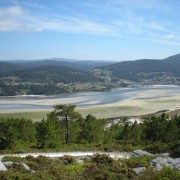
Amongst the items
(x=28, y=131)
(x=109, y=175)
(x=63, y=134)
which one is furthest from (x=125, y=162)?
(x=28, y=131)

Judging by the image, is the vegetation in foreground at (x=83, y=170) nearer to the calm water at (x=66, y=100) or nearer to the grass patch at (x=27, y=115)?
the grass patch at (x=27, y=115)

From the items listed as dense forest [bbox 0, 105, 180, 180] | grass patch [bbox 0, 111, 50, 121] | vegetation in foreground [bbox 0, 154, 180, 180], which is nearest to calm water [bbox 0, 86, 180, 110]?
grass patch [bbox 0, 111, 50, 121]

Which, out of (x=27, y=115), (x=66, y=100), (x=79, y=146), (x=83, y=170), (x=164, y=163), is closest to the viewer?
(x=83, y=170)

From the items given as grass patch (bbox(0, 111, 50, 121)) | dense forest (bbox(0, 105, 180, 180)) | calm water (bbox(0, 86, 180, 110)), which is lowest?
calm water (bbox(0, 86, 180, 110))

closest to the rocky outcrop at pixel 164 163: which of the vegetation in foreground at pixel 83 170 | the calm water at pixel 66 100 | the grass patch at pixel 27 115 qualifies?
the vegetation in foreground at pixel 83 170

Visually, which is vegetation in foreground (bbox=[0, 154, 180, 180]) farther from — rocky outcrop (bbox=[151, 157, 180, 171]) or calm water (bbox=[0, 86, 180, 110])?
calm water (bbox=[0, 86, 180, 110])

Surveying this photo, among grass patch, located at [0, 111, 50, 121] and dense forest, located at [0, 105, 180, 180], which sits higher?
dense forest, located at [0, 105, 180, 180]

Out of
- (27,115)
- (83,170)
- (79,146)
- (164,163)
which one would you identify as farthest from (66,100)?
(83,170)

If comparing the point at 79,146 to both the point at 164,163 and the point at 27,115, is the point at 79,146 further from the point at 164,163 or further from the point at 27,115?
the point at 27,115
